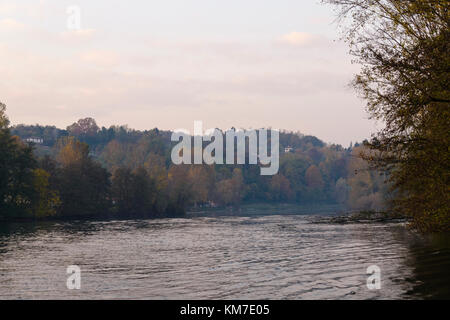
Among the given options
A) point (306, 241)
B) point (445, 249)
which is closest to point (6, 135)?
point (306, 241)

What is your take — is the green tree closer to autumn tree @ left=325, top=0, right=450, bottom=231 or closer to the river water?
the river water

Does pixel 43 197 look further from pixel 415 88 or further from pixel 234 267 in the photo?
pixel 415 88

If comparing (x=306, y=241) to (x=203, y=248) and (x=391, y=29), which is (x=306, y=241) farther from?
(x=391, y=29)

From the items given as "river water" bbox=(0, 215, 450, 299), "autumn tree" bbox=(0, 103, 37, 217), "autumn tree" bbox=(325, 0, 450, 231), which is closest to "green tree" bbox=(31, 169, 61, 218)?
"autumn tree" bbox=(0, 103, 37, 217)

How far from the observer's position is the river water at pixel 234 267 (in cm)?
2858

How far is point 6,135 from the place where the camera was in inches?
4395

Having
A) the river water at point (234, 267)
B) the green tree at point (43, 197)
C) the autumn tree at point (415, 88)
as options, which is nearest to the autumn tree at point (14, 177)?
the green tree at point (43, 197)

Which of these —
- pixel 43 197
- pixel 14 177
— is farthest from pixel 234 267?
pixel 43 197

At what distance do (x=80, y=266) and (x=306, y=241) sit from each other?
24.1m

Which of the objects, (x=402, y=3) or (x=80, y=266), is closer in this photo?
(x=402, y=3)

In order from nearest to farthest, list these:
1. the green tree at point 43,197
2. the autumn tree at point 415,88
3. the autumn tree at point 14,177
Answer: the autumn tree at point 415,88
the autumn tree at point 14,177
the green tree at point 43,197

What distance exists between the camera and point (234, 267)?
3872 centimetres

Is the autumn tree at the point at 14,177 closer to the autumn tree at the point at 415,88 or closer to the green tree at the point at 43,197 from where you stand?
the green tree at the point at 43,197

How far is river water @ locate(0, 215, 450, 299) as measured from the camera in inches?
1125
